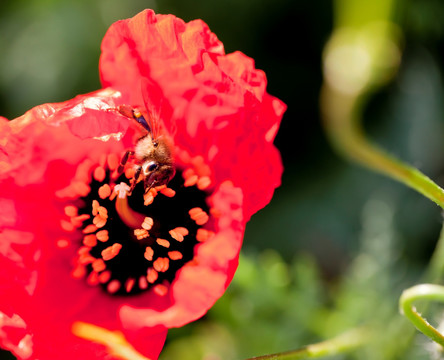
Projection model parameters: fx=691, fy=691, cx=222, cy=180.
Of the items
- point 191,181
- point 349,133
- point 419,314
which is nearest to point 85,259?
point 191,181

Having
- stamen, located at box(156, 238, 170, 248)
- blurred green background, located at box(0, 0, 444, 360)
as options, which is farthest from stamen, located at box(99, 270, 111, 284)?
blurred green background, located at box(0, 0, 444, 360)

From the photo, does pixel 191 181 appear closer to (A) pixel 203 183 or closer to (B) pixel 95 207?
(A) pixel 203 183

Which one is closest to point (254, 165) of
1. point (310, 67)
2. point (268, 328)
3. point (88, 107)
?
point (88, 107)

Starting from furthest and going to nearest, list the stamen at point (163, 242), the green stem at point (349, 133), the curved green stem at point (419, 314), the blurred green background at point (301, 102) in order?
the blurred green background at point (301, 102) < the green stem at point (349, 133) < the stamen at point (163, 242) < the curved green stem at point (419, 314)

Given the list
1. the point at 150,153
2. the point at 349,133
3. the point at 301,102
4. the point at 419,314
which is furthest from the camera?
the point at 301,102

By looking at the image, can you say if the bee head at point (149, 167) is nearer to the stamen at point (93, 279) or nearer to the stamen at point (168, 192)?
the stamen at point (168, 192)

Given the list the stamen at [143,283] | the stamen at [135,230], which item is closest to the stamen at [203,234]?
the stamen at [135,230]
